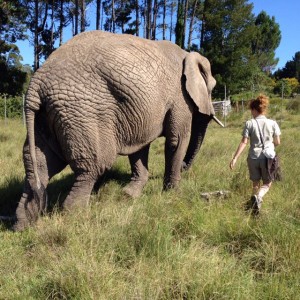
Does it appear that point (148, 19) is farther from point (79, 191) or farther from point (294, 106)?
point (79, 191)

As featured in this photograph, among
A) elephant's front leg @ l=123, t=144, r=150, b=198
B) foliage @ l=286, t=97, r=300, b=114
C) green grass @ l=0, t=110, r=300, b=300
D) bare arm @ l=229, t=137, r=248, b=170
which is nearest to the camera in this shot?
green grass @ l=0, t=110, r=300, b=300

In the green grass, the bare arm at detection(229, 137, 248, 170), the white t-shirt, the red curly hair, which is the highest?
the red curly hair

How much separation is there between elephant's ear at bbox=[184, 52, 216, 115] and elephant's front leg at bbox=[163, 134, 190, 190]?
0.56 m

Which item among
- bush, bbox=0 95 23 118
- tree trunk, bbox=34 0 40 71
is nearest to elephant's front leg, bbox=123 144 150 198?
bush, bbox=0 95 23 118

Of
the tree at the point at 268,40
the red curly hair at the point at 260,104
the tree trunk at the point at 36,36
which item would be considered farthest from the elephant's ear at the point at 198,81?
the tree at the point at 268,40

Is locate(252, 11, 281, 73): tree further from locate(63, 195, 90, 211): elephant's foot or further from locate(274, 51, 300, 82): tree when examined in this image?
locate(63, 195, 90, 211): elephant's foot

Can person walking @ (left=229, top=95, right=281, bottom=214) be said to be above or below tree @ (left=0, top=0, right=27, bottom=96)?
below

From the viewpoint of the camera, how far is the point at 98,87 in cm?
475

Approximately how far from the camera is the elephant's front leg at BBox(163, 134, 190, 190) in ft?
19.3

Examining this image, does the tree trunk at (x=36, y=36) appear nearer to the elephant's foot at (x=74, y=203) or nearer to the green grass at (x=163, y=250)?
the green grass at (x=163, y=250)

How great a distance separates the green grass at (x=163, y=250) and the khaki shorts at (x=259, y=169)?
300 mm

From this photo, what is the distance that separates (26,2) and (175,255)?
30.9 m

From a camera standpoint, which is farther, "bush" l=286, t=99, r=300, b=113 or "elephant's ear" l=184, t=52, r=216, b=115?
"bush" l=286, t=99, r=300, b=113

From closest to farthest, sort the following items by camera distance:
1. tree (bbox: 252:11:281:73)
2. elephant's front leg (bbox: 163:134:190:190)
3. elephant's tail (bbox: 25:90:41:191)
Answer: elephant's tail (bbox: 25:90:41:191) → elephant's front leg (bbox: 163:134:190:190) → tree (bbox: 252:11:281:73)
